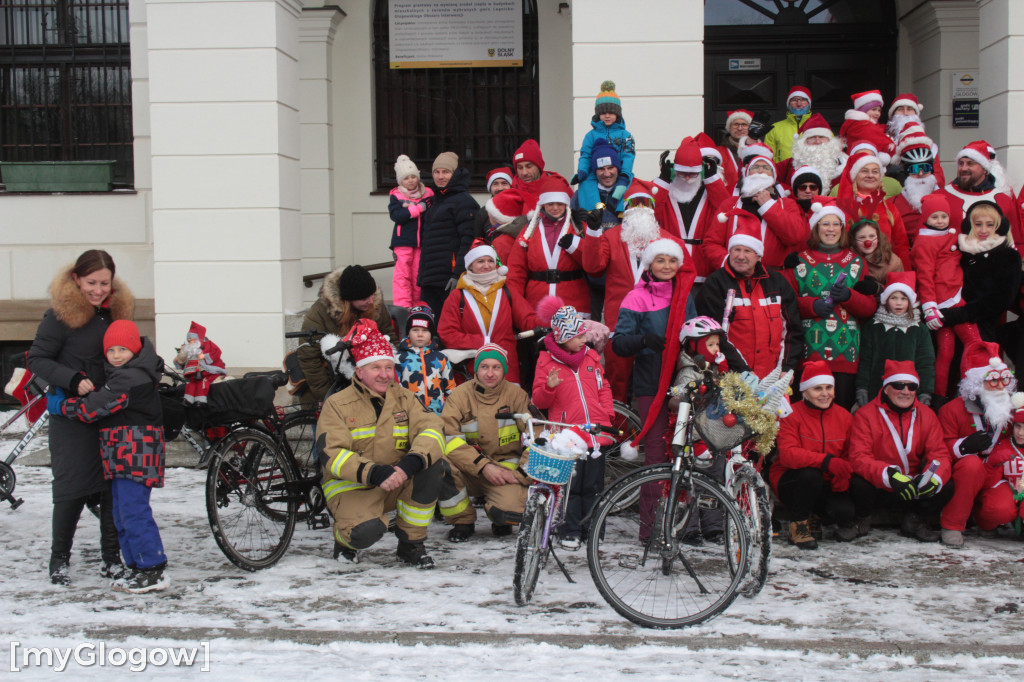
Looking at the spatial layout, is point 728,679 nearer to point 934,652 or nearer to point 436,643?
point 934,652

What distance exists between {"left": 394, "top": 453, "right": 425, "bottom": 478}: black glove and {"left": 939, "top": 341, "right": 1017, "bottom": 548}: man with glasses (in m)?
2.92

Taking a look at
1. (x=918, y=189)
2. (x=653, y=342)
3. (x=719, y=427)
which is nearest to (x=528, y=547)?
(x=719, y=427)

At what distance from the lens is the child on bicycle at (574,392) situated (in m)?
5.28

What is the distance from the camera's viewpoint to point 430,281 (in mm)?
7207

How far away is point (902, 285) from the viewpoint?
5.90 meters

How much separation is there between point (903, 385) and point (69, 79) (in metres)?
8.28

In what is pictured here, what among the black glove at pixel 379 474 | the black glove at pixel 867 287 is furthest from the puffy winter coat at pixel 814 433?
the black glove at pixel 379 474

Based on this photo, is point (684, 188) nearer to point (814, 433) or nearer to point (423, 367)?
point (814, 433)

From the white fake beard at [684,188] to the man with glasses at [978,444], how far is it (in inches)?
77.7

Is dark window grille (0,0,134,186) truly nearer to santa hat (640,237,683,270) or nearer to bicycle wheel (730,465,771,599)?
santa hat (640,237,683,270)

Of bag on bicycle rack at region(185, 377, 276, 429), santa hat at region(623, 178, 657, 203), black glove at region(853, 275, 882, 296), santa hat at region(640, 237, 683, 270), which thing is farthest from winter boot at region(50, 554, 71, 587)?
black glove at region(853, 275, 882, 296)

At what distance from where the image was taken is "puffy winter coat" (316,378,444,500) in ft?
16.5

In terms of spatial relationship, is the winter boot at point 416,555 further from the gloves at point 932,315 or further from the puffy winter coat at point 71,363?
the gloves at point 932,315

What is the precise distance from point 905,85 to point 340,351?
24.4ft
